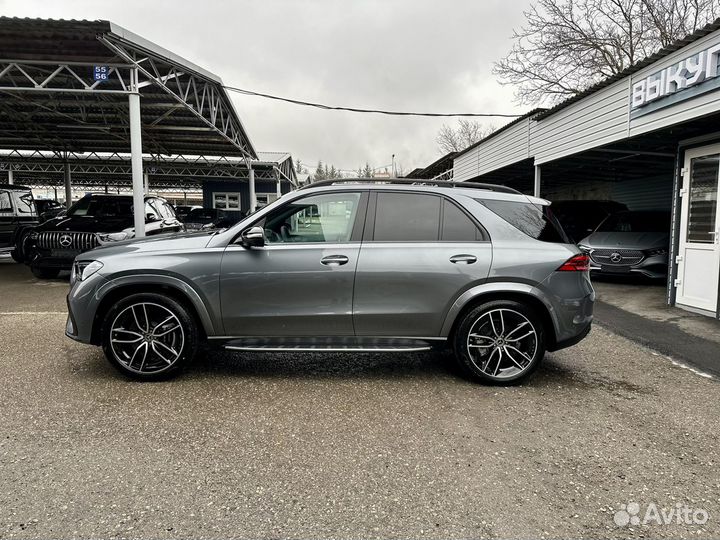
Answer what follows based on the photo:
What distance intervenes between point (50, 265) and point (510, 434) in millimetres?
9024

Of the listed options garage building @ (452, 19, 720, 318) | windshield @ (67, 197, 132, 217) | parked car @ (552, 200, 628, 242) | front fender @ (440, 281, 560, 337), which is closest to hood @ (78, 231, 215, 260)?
front fender @ (440, 281, 560, 337)

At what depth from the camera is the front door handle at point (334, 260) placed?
12.5 feet

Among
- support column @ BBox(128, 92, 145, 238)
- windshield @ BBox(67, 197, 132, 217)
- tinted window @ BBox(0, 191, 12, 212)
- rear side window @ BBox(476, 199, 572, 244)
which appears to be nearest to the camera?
rear side window @ BBox(476, 199, 572, 244)

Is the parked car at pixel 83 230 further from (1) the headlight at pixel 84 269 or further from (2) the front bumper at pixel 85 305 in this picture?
(2) the front bumper at pixel 85 305

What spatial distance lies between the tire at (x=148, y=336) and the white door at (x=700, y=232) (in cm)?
715

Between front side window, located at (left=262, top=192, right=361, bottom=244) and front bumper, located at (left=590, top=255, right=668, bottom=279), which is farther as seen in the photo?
front bumper, located at (left=590, top=255, right=668, bottom=279)

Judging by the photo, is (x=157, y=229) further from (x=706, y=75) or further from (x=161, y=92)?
(x=706, y=75)

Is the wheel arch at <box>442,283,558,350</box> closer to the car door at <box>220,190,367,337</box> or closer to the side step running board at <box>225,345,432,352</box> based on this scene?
the side step running board at <box>225,345,432,352</box>

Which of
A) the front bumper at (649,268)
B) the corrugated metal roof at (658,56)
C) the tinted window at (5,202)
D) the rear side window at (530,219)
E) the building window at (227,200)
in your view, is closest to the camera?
the rear side window at (530,219)

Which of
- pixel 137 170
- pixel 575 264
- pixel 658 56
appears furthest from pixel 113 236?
pixel 658 56

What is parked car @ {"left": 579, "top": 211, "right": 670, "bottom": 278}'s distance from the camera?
9156mm

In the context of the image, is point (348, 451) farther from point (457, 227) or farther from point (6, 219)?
point (6, 219)

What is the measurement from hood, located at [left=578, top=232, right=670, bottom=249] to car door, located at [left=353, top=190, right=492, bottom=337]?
6.97 meters

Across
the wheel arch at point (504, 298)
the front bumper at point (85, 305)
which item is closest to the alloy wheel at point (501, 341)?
the wheel arch at point (504, 298)
